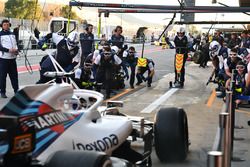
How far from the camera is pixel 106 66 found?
12234 millimetres

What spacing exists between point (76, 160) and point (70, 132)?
74 centimetres

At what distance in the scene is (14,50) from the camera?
11.9 meters

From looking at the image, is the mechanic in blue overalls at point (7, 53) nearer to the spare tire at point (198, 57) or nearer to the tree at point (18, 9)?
the spare tire at point (198, 57)

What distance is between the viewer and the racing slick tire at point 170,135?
5.68 m

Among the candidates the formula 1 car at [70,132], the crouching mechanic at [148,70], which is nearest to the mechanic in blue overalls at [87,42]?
the crouching mechanic at [148,70]

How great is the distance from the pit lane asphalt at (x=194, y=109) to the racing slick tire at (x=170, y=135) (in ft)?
0.60

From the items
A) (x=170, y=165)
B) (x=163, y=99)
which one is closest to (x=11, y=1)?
(x=163, y=99)

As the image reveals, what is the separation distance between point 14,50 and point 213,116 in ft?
16.3

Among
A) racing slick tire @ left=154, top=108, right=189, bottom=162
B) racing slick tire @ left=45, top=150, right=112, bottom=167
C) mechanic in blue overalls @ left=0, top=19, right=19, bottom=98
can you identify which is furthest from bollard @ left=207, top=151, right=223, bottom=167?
mechanic in blue overalls @ left=0, top=19, right=19, bottom=98

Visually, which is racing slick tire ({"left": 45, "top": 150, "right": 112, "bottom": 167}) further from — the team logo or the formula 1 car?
the team logo

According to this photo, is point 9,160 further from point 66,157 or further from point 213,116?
point 213,116

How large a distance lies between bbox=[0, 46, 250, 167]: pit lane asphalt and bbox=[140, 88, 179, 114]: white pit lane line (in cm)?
5

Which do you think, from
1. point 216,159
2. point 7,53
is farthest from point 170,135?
point 7,53

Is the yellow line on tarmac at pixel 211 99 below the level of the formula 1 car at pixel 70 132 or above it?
below
